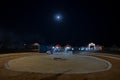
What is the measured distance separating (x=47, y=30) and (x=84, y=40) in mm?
22877

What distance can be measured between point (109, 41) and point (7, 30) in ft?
165

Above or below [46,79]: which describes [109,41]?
above

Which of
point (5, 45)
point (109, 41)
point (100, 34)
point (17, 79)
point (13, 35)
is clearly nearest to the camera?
point (17, 79)

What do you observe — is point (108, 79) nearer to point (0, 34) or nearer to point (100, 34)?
point (0, 34)

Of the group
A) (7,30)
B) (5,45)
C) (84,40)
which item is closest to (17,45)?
(5,45)

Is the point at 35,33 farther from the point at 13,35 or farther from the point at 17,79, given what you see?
the point at 17,79

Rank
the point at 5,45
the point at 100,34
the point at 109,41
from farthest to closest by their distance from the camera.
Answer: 1. the point at 100,34
2. the point at 109,41
3. the point at 5,45

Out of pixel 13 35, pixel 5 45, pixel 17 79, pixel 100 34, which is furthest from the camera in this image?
pixel 100 34

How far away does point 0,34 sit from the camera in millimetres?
61000

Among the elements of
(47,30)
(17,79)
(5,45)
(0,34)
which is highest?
(47,30)

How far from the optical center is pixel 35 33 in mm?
77875

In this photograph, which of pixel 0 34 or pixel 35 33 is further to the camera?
pixel 35 33

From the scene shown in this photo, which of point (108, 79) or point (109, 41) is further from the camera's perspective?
point (109, 41)

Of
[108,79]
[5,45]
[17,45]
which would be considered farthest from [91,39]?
[108,79]
